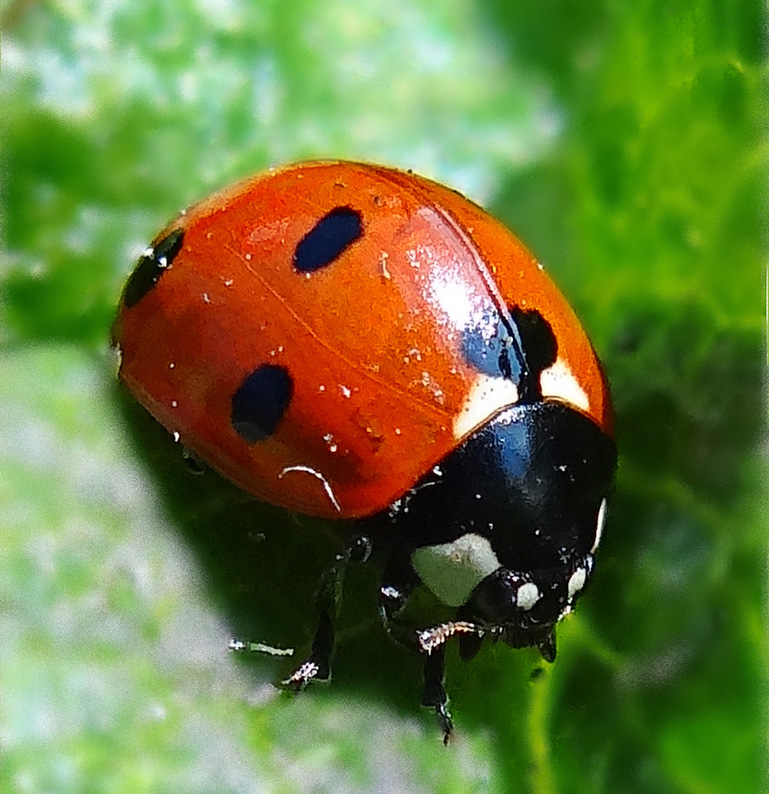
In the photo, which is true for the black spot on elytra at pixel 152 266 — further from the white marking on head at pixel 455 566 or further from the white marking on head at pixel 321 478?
the white marking on head at pixel 455 566

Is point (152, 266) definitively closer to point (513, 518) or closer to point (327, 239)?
point (327, 239)

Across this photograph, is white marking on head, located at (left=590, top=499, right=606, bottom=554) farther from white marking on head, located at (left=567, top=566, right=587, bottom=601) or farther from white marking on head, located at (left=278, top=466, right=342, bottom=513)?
white marking on head, located at (left=278, top=466, right=342, bottom=513)

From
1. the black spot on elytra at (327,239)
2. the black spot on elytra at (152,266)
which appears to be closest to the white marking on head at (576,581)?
the black spot on elytra at (327,239)

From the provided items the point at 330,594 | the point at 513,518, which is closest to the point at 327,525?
the point at 330,594

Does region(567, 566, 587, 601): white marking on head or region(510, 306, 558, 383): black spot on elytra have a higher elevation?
region(510, 306, 558, 383): black spot on elytra

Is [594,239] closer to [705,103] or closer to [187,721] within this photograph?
[705,103]

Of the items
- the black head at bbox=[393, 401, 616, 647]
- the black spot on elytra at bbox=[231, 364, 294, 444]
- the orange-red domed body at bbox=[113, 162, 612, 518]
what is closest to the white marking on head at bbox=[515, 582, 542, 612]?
the black head at bbox=[393, 401, 616, 647]

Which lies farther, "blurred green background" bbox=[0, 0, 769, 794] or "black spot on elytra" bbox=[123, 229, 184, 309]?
"black spot on elytra" bbox=[123, 229, 184, 309]
